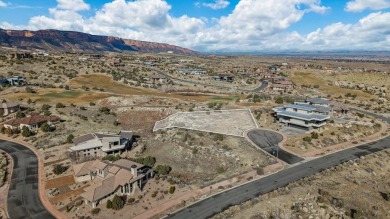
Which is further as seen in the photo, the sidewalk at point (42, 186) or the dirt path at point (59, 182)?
the dirt path at point (59, 182)

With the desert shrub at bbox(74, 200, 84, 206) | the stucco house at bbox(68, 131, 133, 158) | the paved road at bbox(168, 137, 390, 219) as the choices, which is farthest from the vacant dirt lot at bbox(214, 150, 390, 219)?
the stucco house at bbox(68, 131, 133, 158)

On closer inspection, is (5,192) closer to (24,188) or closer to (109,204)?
(24,188)

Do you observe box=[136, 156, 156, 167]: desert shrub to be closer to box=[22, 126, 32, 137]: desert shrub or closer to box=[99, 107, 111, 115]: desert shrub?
box=[22, 126, 32, 137]: desert shrub

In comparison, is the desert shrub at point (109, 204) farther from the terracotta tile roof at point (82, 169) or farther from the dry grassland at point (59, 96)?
the dry grassland at point (59, 96)

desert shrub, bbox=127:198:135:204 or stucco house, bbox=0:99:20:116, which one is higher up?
stucco house, bbox=0:99:20:116

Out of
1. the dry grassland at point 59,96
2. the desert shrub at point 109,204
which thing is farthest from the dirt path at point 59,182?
the dry grassland at point 59,96
